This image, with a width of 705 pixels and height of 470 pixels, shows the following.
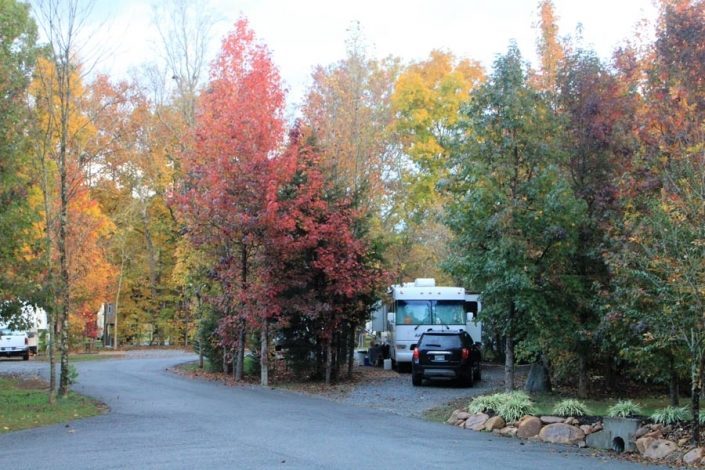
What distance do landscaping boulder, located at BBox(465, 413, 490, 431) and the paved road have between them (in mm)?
669

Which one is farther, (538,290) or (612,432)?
(538,290)

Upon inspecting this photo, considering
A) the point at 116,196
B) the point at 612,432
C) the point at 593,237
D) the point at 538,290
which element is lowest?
the point at 612,432

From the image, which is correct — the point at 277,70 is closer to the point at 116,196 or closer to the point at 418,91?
the point at 418,91

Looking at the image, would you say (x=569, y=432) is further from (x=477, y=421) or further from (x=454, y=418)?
(x=454, y=418)

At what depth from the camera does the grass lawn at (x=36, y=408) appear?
13.6 meters

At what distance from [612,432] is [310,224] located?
11.6 meters

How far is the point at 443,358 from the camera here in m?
21.3

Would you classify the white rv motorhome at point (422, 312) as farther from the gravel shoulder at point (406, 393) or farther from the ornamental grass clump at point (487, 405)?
the ornamental grass clump at point (487, 405)

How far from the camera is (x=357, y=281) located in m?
22.5

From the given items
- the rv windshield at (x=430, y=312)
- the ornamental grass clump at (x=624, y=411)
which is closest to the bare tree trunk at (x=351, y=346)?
the rv windshield at (x=430, y=312)

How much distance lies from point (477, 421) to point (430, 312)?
1169 cm

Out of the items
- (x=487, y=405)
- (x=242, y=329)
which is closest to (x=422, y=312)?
(x=242, y=329)

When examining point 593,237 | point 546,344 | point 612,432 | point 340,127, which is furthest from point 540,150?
point 340,127

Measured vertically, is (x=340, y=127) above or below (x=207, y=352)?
above
